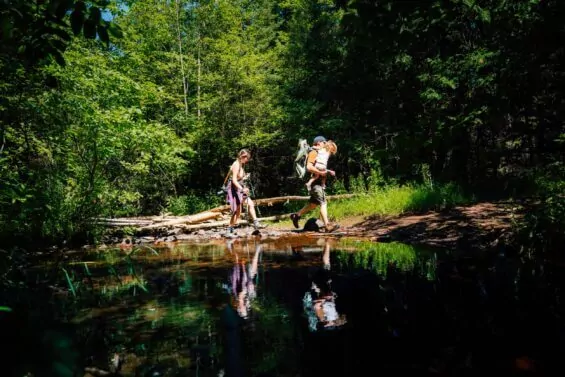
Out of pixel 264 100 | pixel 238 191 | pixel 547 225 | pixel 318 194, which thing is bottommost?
pixel 547 225

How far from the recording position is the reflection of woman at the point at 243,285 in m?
3.62

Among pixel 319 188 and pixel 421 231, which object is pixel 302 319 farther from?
pixel 319 188

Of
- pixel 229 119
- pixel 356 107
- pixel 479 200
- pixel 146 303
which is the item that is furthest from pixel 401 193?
pixel 229 119

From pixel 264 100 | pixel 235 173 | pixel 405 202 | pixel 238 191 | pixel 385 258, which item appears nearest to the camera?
pixel 385 258

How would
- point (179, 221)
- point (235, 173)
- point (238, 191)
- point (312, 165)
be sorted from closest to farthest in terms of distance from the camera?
point (312, 165), point (235, 173), point (238, 191), point (179, 221)

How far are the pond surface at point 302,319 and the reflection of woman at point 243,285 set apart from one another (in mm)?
28

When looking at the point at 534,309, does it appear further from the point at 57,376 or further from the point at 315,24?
the point at 315,24

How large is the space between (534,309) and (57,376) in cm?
344

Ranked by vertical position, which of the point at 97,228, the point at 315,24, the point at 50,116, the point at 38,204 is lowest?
the point at 97,228

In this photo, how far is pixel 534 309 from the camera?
309 centimetres

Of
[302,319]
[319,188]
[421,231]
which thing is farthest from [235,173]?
[302,319]

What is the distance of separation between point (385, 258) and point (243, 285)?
2430 millimetres

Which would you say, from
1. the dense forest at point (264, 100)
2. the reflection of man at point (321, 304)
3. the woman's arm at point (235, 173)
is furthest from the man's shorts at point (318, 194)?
the reflection of man at point (321, 304)

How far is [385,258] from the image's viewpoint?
5832 millimetres
